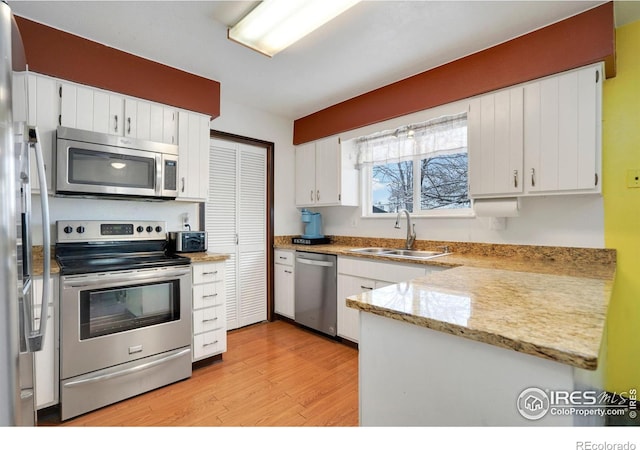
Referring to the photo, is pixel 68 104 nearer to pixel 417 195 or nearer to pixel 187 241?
pixel 187 241

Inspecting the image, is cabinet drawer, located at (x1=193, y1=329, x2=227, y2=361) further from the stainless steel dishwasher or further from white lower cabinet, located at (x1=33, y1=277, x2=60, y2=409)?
the stainless steel dishwasher

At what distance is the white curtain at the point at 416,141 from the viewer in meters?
2.60

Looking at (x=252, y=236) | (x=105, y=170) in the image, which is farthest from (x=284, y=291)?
(x=105, y=170)

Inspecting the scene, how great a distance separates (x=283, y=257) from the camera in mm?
3529

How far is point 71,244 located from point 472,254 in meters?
3.12

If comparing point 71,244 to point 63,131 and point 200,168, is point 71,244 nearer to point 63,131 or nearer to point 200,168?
point 63,131

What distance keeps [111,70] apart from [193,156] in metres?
0.81

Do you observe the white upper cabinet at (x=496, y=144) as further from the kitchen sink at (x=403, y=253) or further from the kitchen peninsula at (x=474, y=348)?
the kitchen peninsula at (x=474, y=348)

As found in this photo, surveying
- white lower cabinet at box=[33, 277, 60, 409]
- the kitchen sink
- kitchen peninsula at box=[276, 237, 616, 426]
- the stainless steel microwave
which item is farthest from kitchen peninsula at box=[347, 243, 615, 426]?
the stainless steel microwave

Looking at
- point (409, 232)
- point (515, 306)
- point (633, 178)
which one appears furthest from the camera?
point (409, 232)

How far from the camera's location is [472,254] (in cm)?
256

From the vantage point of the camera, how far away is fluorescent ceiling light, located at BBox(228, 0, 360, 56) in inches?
67.2

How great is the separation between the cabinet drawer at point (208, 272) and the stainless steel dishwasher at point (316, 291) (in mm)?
960
